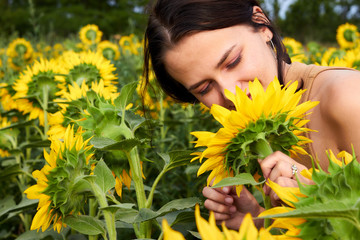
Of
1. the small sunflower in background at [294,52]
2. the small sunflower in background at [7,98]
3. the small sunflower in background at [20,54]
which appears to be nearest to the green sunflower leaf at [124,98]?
the small sunflower in background at [7,98]

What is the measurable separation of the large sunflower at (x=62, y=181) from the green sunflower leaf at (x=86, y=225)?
0.01 meters

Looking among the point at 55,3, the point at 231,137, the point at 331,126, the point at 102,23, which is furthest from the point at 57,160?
the point at 55,3

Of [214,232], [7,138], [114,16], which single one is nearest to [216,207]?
[214,232]

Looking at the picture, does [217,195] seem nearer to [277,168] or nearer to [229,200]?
[229,200]

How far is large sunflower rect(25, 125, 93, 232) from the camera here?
712 mm

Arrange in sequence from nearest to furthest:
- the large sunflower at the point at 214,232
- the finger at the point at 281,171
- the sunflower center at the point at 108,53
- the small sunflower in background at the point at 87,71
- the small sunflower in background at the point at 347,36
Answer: the large sunflower at the point at 214,232, the finger at the point at 281,171, the small sunflower in background at the point at 87,71, the sunflower center at the point at 108,53, the small sunflower in background at the point at 347,36

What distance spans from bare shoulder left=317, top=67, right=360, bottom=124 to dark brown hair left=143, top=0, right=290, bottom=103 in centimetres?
24

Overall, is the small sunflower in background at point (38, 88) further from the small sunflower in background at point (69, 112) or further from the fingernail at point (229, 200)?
the fingernail at point (229, 200)

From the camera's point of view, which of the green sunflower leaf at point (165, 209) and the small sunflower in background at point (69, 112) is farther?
the small sunflower in background at point (69, 112)

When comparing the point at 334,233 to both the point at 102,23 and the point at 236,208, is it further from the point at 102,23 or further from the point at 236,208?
the point at 102,23

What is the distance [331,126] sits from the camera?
92cm

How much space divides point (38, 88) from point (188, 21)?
672mm

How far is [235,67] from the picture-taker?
3.25 ft

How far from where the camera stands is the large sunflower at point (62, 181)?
712mm
